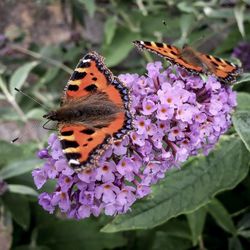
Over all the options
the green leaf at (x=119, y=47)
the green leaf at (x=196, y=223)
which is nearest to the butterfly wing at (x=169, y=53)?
the green leaf at (x=196, y=223)

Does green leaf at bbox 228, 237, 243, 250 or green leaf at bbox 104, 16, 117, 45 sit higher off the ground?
green leaf at bbox 104, 16, 117, 45

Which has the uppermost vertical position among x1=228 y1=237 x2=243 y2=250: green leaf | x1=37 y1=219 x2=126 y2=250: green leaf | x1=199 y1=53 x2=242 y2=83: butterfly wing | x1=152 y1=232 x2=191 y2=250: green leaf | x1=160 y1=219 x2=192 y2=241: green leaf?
x1=199 y1=53 x2=242 y2=83: butterfly wing

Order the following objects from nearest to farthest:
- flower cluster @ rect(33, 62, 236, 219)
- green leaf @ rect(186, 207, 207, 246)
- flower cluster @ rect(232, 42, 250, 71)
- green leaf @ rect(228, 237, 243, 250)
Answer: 1. flower cluster @ rect(33, 62, 236, 219)
2. green leaf @ rect(186, 207, 207, 246)
3. green leaf @ rect(228, 237, 243, 250)
4. flower cluster @ rect(232, 42, 250, 71)

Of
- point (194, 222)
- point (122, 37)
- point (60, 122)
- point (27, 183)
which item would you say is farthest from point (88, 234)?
point (122, 37)

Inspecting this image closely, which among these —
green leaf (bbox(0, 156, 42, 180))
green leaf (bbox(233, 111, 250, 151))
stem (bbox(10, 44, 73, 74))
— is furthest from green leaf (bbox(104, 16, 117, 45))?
green leaf (bbox(233, 111, 250, 151))

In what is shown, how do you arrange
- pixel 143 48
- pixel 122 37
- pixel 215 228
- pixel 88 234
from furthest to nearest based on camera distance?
pixel 122 37
pixel 215 228
pixel 88 234
pixel 143 48

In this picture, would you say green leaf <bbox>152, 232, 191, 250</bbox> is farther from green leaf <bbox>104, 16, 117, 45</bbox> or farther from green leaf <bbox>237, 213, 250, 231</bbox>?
green leaf <bbox>104, 16, 117, 45</bbox>

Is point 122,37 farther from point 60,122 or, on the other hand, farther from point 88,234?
point 60,122

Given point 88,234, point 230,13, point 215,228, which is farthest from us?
point 230,13
